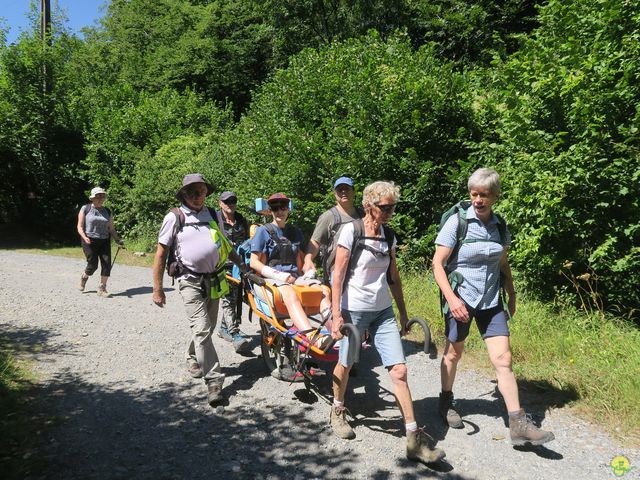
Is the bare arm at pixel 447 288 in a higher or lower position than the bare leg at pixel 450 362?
higher

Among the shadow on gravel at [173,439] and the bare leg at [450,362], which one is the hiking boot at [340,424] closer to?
the shadow on gravel at [173,439]

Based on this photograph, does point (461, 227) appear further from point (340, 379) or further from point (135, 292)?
point (135, 292)

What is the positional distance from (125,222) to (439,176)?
1140 centimetres

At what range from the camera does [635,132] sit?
5.57 metres

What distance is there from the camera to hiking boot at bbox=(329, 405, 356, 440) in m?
3.93

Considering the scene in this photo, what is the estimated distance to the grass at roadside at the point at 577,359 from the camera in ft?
13.6

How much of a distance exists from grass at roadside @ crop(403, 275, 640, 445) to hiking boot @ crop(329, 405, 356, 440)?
189cm

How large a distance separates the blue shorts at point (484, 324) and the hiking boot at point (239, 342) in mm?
2851

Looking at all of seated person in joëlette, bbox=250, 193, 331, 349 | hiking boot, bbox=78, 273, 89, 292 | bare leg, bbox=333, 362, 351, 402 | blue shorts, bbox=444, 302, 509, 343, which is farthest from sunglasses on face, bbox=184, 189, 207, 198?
hiking boot, bbox=78, 273, 89, 292

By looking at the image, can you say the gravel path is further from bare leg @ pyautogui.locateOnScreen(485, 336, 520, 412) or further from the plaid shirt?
the plaid shirt

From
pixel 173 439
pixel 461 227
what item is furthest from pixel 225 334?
pixel 461 227

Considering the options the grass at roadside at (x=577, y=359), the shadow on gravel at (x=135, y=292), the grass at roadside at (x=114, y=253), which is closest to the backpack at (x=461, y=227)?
the grass at roadside at (x=577, y=359)

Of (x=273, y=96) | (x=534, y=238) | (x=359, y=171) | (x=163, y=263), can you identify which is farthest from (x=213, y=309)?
(x=273, y=96)

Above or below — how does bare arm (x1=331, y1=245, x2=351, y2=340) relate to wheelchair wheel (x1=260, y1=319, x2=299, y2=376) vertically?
above
